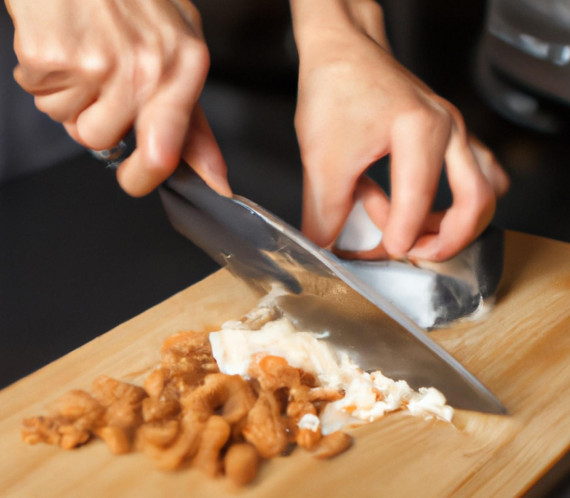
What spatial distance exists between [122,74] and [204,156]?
9 cm

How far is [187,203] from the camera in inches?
24.6

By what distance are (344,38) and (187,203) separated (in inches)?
9.2

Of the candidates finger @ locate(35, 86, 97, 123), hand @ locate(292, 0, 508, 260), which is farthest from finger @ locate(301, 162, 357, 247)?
finger @ locate(35, 86, 97, 123)

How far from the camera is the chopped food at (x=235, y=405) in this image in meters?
0.48

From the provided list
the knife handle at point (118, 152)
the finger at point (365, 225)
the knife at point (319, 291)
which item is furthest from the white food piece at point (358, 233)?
the knife handle at point (118, 152)

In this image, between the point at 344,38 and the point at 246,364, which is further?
the point at 344,38

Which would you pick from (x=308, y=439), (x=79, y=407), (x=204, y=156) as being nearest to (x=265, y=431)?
(x=308, y=439)

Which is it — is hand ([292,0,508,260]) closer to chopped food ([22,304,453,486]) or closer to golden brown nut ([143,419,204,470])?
chopped food ([22,304,453,486])

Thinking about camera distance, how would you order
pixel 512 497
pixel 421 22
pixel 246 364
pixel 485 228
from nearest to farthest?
pixel 512 497
pixel 246 364
pixel 485 228
pixel 421 22

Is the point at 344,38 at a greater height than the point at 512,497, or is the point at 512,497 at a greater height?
the point at 344,38

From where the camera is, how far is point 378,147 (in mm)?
669

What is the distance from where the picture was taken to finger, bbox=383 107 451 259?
633mm

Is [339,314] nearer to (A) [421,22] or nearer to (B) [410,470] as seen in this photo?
(B) [410,470]

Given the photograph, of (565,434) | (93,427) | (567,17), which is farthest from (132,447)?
(567,17)
